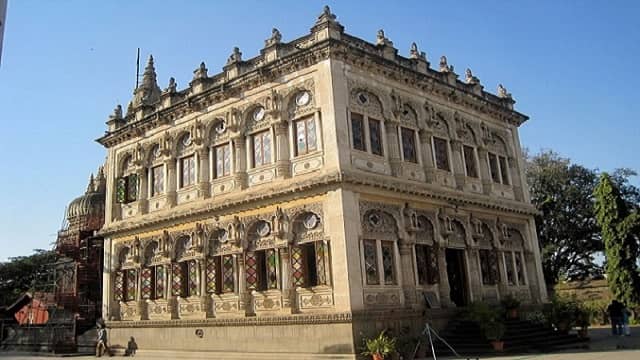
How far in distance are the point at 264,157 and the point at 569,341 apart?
39.1 feet

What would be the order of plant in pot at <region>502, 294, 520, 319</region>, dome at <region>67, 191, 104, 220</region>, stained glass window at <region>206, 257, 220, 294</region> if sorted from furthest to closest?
dome at <region>67, 191, 104, 220</region>
stained glass window at <region>206, 257, 220, 294</region>
plant in pot at <region>502, 294, 520, 319</region>

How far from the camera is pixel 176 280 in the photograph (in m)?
20.1

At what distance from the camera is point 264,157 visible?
60.4ft

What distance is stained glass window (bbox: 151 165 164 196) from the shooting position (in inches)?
871

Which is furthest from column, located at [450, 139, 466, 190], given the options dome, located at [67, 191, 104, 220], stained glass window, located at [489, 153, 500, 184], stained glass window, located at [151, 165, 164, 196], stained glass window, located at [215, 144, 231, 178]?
dome, located at [67, 191, 104, 220]

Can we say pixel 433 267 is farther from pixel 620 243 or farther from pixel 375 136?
pixel 620 243

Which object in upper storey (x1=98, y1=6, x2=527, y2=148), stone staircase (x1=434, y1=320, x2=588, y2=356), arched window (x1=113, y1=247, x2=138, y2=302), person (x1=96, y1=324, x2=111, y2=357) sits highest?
upper storey (x1=98, y1=6, x2=527, y2=148)

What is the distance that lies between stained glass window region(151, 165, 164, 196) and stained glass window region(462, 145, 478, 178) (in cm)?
1222

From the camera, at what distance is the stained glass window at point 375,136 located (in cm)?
1764

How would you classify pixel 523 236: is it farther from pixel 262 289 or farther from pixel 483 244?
pixel 262 289

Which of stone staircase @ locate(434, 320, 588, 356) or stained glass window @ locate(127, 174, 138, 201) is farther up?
stained glass window @ locate(127, 174, 138, 201)

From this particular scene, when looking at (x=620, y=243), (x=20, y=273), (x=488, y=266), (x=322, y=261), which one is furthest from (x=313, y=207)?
(x=20, y=273)

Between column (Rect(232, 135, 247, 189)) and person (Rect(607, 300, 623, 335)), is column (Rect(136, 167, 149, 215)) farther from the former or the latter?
person (Rect(607, 300, 623, 335))

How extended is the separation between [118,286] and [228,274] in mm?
6979
